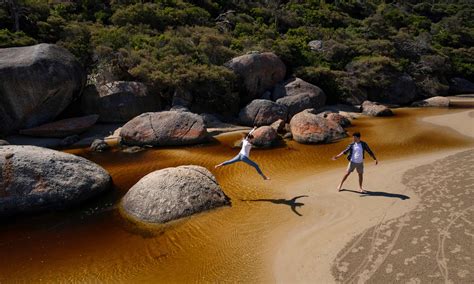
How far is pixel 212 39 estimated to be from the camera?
98.0ft

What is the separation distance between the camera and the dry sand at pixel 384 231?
646 centimetres

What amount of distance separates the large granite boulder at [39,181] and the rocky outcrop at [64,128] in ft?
33.4

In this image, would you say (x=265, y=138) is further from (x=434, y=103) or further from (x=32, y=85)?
(x=434, y=103)

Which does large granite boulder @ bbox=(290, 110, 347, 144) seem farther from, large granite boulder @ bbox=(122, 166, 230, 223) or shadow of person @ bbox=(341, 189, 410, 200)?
large granite boulder @ bbox=(122, 166, 230, 223)

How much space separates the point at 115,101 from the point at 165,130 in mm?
6511

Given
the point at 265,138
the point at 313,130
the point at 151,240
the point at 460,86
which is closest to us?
the point at 151,240

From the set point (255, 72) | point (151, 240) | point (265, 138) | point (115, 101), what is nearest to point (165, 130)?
point (265, 138)

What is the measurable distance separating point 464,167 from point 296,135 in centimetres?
860

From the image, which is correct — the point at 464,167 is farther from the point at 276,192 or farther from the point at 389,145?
the point at 276,192

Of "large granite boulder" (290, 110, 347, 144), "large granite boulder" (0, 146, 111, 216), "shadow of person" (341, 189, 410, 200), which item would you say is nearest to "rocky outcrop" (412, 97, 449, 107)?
"large granite boulder" (290, 110, 347, 144)

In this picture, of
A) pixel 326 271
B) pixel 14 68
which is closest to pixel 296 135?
pixel 326 271

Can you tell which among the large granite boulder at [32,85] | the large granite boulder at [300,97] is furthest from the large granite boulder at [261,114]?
the large granite boulder at [32,85]

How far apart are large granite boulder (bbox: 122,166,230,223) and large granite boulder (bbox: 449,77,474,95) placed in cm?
4613

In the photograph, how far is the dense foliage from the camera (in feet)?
82.4
